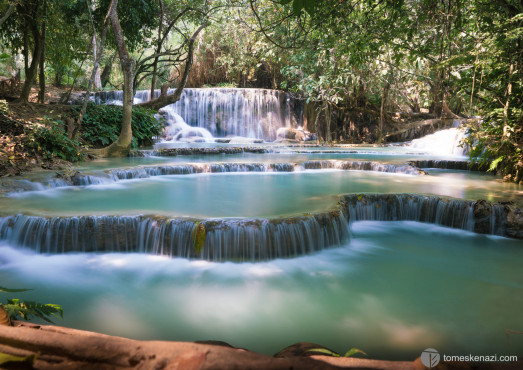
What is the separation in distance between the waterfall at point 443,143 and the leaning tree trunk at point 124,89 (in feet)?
38.4

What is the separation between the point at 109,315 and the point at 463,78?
Result: 23.9 ft

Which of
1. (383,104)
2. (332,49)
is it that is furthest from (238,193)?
(383,104)

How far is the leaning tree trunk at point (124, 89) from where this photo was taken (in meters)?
9.48

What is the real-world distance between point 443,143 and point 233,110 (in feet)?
33.8

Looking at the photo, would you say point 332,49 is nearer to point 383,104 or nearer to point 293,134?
point 383,104

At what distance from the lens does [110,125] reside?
11875 millimetres

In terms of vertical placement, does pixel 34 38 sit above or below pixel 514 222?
above

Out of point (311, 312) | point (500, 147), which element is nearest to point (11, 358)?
point (311, 312)

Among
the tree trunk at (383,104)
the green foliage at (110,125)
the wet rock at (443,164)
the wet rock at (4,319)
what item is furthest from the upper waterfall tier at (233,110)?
the wet rock at (4,319)

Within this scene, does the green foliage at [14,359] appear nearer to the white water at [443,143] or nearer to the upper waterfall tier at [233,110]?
the white water at [443,143]

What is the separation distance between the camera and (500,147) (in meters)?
6.89

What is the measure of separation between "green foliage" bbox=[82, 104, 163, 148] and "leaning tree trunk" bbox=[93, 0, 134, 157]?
104 cm

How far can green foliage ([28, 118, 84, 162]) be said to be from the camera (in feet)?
27.2

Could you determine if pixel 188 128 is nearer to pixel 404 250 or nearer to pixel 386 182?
pixel 386 182
